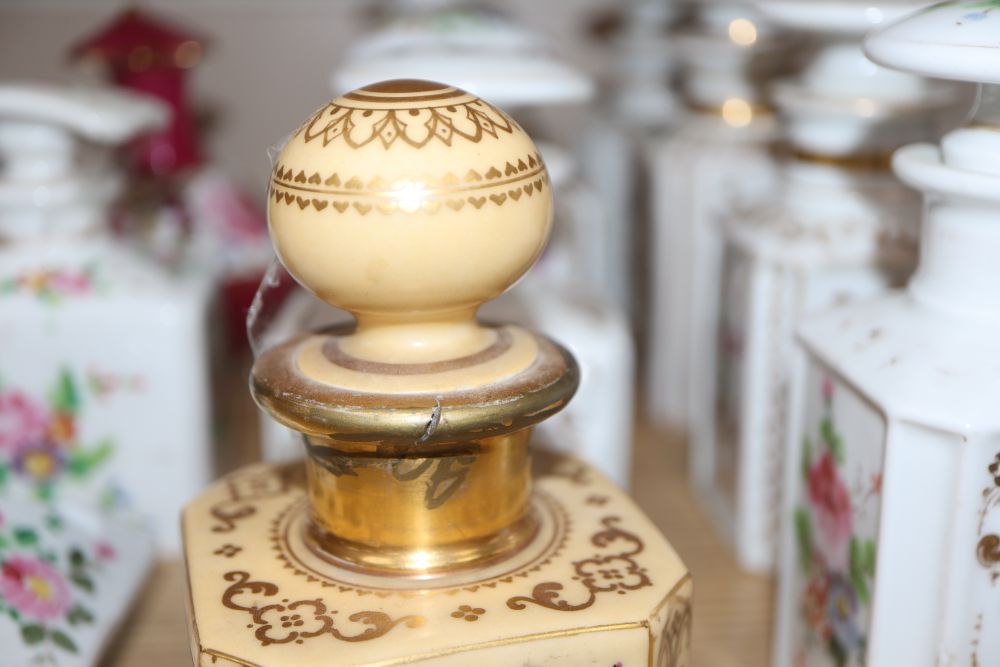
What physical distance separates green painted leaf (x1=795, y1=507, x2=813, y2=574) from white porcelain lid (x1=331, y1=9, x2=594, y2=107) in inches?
11.3

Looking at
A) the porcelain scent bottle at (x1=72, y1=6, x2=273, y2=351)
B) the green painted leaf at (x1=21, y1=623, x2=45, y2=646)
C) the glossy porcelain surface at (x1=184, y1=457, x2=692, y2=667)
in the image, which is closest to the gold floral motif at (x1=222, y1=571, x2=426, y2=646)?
the glossy porcelain surface at (x1=184, y1=457, x2=692, y2=667)

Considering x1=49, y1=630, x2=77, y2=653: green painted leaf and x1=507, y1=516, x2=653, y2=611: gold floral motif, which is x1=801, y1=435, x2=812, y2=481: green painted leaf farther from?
x1=49, y1=630, x2=77, y2=653: green painted leaf

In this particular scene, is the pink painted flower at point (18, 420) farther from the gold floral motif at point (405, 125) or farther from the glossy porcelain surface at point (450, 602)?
the gold floral motif at point (405, 125)

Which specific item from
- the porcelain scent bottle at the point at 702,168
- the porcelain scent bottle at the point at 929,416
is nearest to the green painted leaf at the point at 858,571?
the porcelain scent bottle at the point at 929,416

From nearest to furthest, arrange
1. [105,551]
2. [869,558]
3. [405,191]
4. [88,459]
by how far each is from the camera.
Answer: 1. [405,191]
2. [869,558]
3. [105,551]
4. [88,459]

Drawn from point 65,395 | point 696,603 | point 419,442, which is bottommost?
point 696,603

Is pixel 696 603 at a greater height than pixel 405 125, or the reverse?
pixel 405 125

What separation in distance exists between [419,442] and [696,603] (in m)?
0.33

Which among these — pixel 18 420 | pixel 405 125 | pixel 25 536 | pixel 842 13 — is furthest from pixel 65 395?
pixel 842 13

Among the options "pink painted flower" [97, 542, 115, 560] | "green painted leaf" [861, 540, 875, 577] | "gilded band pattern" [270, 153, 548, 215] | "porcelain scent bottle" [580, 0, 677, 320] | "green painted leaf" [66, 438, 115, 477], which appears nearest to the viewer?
"gilded band pattern" [270, 153, 548, 215]

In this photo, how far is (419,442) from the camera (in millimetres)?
402

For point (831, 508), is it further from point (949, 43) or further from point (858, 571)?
point (949, 43)

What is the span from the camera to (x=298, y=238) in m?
0.40

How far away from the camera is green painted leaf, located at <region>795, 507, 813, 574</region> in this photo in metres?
0.58
